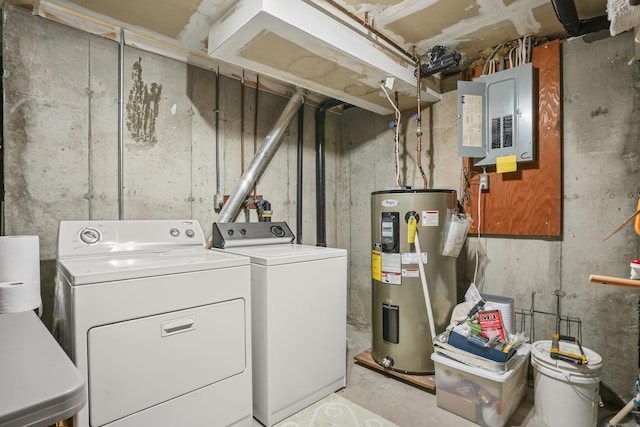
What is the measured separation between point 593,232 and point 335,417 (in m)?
2.00

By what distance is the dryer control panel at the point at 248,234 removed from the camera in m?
2.21

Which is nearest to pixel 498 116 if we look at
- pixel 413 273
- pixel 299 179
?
pixel 413 273

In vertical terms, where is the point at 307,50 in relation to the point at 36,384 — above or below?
above

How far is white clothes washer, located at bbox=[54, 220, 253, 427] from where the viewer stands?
4.00 ft

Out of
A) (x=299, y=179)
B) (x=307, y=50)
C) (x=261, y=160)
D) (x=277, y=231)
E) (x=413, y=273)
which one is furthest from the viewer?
(x=299, y=179)

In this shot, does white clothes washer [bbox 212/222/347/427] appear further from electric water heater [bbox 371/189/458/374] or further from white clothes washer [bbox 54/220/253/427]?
electric water heater [bbox 371/189/458/374]

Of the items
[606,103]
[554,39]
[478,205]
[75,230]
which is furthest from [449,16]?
[75,230]

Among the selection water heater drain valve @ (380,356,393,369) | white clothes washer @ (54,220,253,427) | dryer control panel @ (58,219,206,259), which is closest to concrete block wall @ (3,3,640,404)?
dryer control panel @ (58,219,206,259)

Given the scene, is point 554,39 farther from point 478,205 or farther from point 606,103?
point 478,205

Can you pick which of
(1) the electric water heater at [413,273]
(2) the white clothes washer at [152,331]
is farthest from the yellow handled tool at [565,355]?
(2) the white clothes washer at [152,331]

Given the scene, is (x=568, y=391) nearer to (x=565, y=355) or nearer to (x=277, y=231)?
(x=565, y=355)

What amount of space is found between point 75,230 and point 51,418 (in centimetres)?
153

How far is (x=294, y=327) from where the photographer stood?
1839mm

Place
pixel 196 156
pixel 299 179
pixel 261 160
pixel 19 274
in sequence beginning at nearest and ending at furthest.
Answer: pixel 19 274, pixel 196 156, pixel 261 160, pixel 299 179
